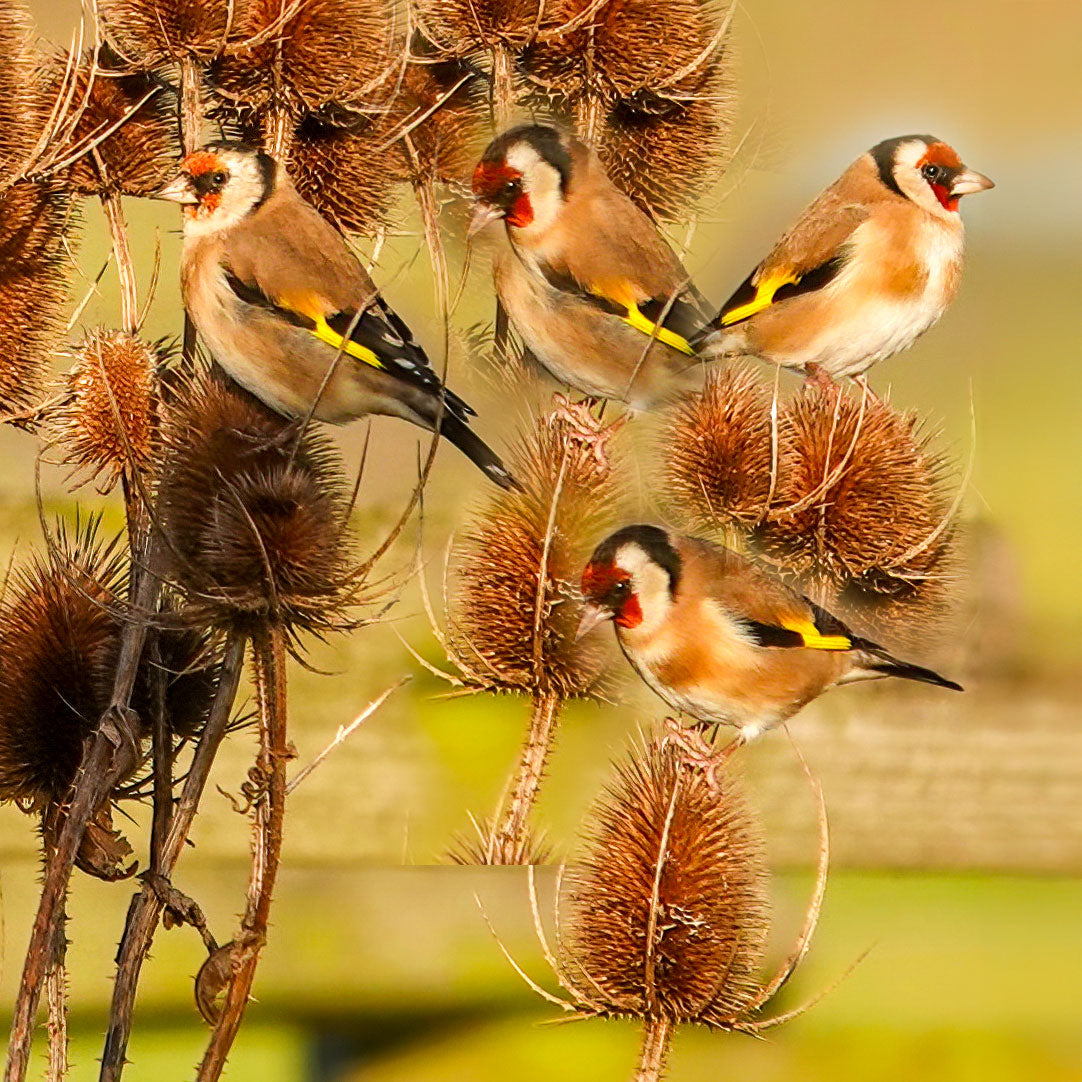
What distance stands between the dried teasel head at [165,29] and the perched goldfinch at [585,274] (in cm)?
37

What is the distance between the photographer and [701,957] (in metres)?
1.73

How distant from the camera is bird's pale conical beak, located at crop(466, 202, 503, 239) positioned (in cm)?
183

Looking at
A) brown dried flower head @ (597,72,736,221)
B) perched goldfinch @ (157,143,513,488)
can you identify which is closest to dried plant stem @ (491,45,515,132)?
brown dried flower head @ (597,72,736,221)

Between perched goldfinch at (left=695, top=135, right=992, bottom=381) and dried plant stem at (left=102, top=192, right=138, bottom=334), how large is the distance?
2.46 feet

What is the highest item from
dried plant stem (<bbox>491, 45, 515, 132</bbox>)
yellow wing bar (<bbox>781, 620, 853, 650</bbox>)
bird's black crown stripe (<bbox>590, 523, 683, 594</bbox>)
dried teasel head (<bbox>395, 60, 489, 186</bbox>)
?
dried plant stem (<bbox>491, 45, 515, 132</bbox>)

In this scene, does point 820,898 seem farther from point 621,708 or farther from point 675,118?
point 675,118

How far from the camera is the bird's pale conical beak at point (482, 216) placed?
1.83 meters

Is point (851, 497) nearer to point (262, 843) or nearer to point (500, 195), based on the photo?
point (500, 195)

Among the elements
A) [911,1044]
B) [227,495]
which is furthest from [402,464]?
[911,1044]

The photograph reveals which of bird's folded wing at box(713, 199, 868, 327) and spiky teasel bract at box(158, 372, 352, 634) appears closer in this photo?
spiky teasel bract at box(158, 372, 352, 634)

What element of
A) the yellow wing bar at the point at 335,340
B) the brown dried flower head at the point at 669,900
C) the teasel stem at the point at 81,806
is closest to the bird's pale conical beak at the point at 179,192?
the yellow wing bar at the point at 335,340

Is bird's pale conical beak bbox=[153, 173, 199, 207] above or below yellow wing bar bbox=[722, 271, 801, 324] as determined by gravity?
below

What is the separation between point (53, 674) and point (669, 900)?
844mm

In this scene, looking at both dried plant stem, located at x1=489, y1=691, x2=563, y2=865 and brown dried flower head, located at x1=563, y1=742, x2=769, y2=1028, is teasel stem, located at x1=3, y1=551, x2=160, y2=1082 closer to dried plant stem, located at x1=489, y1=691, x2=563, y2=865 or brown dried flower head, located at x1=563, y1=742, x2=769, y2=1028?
dried plant stem, located at x1=489, y1=691, x2=563, y2=865
